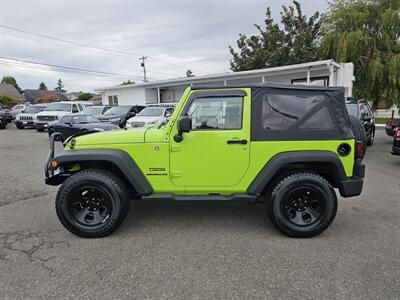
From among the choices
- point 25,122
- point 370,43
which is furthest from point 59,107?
point 370,43

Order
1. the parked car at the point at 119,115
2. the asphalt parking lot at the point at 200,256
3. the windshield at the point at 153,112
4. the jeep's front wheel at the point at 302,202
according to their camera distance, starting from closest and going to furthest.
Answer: the asphalt parking lot at the point at 200,256 < the jeep's front wheel at the point at 302,202 < the windshield at the point at 153,112 < the parked car at the point at 119,115

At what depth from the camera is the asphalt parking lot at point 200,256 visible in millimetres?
2525

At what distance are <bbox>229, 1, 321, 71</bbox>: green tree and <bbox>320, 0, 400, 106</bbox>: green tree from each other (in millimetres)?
7882

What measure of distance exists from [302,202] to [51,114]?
16.8 meters

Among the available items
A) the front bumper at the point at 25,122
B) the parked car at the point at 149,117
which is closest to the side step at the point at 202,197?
the parked car at the point at 149,117

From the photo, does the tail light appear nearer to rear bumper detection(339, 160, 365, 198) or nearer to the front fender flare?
rear bumper detection(339, 160, 365, 198)

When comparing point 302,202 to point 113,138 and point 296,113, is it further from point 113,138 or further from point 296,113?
point 113,138

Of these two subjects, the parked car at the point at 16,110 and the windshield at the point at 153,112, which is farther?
the parked car at the point at 16,110

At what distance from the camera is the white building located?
48.0 ft

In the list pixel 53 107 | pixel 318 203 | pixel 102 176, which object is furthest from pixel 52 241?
pixel 53 107

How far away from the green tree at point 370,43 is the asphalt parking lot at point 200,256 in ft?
43.6

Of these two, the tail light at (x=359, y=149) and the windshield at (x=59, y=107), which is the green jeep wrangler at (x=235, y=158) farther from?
the windshield at (x=59, y=107)

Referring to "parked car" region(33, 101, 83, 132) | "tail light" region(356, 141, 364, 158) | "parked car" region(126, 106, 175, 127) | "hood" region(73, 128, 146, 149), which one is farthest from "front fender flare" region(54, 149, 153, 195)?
"parked car" region(33, 101, 83, 132)

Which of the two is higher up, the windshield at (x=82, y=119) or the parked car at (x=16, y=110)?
the parked car at (x=16, y=110)
